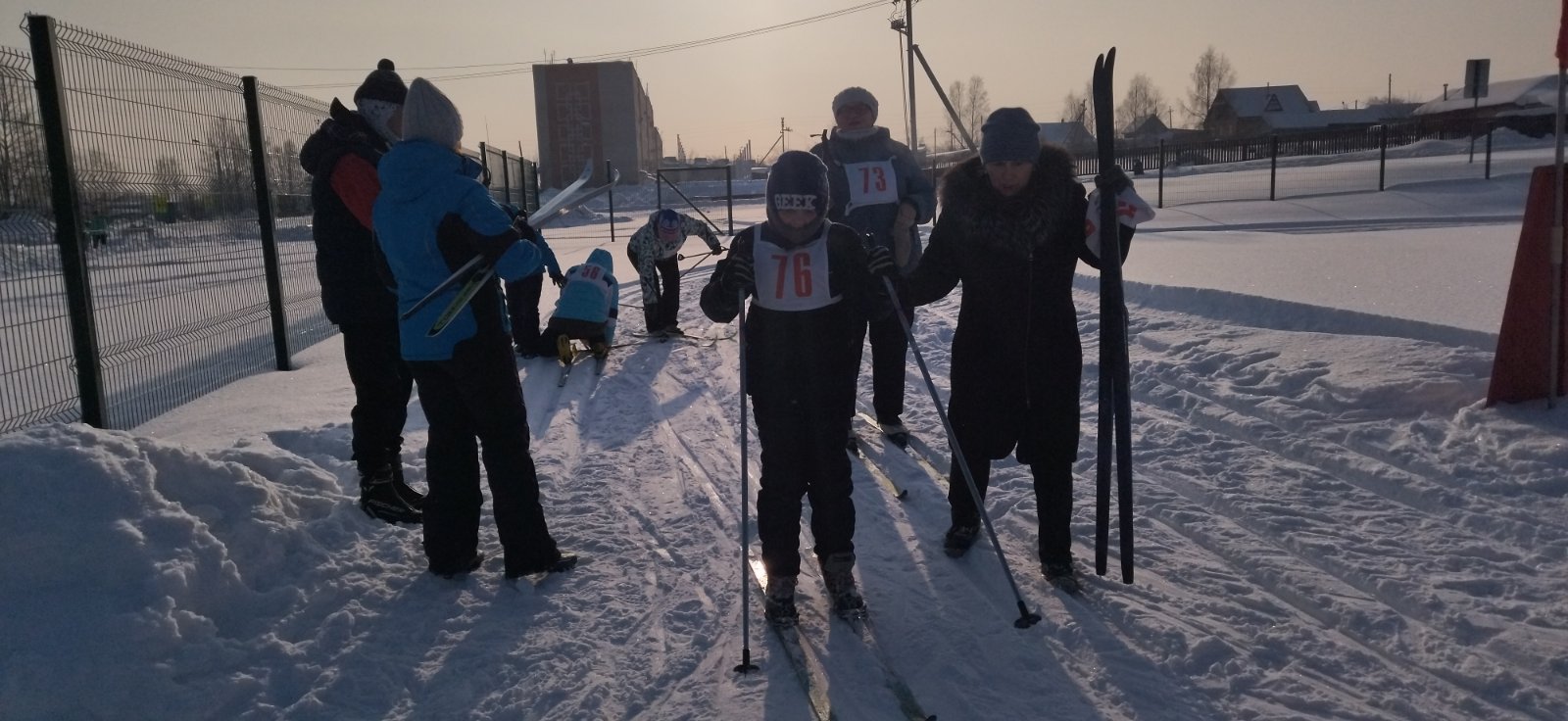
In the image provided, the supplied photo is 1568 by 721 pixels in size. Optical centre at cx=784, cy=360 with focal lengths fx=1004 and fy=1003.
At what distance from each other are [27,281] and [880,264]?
4.51m

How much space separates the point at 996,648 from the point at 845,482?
796 mm

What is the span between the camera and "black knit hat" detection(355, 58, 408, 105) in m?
4.29

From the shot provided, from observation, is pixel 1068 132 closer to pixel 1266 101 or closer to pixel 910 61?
pixel 1266 101

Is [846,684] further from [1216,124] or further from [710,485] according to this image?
[1216,124]

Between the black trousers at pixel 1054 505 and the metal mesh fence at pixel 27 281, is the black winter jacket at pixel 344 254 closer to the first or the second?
the metal mesh fence at pixel 27 281

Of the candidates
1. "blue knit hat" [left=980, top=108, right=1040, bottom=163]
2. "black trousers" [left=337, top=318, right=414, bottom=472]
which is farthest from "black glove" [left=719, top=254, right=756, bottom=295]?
"black trousers" [left=337, top=318, right=414, bottom=472]

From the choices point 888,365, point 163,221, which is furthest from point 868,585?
point 163,221

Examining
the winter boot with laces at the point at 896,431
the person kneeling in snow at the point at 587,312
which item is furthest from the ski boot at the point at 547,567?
the person kneeling in snow at the point at 587,312

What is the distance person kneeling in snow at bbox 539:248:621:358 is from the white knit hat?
5.18 meters

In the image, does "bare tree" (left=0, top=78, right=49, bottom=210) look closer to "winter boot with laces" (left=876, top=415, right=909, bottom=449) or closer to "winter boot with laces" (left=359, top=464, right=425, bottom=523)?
"winter boot with laces" (left=359, top=464, right=425, bottom=523)

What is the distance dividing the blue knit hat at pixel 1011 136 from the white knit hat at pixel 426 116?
2.02 m

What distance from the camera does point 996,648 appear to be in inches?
134

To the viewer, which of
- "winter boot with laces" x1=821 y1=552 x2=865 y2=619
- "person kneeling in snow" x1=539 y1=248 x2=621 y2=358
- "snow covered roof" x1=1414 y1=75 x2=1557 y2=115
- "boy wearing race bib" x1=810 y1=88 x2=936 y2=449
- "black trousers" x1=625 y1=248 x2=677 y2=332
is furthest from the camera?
"snow covered roof" x1=1414 y1=75 x2=1557 y2=115

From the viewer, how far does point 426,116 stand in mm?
3719
